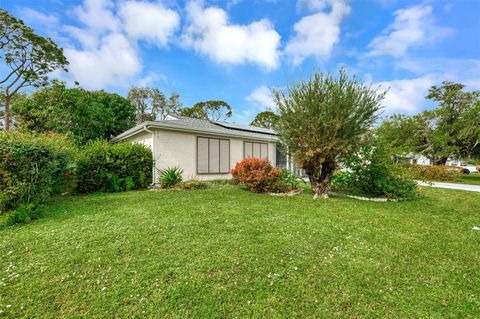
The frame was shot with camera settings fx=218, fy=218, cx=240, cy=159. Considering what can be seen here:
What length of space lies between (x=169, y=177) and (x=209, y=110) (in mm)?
25737

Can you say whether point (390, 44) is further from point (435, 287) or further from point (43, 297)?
point (43, 297)

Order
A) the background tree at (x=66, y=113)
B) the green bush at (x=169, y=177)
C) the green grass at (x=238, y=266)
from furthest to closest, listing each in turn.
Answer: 1. the background tree at (x=66, y=113)
2. the green bush at (x=169, y=177)
3. the green grass at (x=238, y=266)

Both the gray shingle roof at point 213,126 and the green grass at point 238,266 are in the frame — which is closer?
the green grass at point 238,266

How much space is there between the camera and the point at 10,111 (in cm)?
1398

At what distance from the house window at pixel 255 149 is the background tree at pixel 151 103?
2125 cm

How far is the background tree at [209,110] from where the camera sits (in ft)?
107

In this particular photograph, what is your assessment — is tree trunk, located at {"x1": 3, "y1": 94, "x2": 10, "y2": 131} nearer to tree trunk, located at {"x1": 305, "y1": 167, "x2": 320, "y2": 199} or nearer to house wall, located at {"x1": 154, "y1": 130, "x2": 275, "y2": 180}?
house wall, located at {"x1": 154, "y1": 130, "x2": 275, "y2": 180}

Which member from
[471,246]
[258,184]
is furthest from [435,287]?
[258,184]

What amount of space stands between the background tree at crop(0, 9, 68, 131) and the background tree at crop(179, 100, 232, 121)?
17502mm

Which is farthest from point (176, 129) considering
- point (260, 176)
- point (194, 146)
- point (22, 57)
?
point (22, 57)

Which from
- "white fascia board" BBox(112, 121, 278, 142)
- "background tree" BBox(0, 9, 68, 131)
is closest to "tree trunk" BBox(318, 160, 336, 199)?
"white fascia board" BBox(112, 121, 278, 142)

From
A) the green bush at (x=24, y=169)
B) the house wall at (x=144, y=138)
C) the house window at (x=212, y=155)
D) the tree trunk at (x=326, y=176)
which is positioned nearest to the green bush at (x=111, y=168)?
the house wall at (x=144, y=138)

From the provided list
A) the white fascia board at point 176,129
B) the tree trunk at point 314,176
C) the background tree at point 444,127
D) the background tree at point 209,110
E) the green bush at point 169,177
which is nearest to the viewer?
the tree trunk at point 314,176

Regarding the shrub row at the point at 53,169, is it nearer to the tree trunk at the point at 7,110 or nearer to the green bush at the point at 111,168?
the green bush at the point at 111,168
